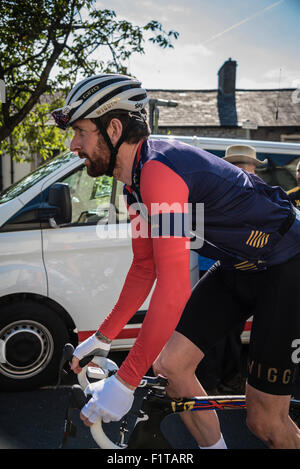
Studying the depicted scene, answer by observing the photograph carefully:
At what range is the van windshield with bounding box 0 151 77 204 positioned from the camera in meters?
3.90

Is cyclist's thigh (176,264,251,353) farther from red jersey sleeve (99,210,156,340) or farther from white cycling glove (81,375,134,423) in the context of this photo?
white cycling glove (81,375,134,423)

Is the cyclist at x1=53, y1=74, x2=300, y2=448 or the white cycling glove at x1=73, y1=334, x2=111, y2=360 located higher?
the cyclist at x1=53, y1=74, x2=300, y2=448

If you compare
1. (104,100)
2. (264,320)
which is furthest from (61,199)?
(264,320)

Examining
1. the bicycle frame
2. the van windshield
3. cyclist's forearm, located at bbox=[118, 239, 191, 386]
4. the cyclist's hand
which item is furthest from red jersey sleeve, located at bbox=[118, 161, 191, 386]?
the van windshield

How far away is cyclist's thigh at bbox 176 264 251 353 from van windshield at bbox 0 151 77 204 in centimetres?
221

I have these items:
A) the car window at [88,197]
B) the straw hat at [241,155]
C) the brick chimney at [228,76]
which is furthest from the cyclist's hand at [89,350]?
the brick chimney at [228,76]

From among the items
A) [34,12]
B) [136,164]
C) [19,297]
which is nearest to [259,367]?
[136,164]

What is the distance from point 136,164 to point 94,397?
916 mm

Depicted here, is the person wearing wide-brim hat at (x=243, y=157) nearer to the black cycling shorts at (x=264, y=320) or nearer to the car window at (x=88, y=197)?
the car window at (x=88, y=197)

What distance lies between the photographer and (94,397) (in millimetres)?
1542

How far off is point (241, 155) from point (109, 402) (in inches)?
117

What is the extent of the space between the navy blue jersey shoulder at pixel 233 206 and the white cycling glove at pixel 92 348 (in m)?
0.70

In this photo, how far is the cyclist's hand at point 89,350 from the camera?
191cm

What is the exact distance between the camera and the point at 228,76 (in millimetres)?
24906
